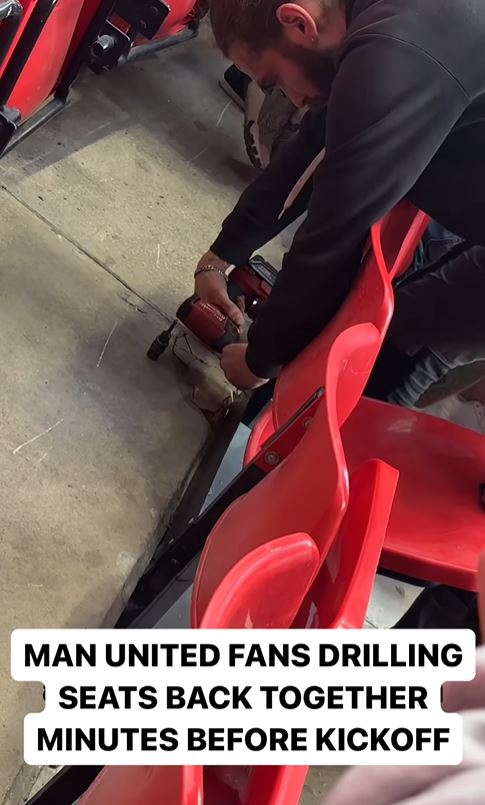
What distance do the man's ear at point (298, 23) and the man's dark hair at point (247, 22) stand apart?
0.02 meters

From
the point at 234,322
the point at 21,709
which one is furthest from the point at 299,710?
the point at 234,322

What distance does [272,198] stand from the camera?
1571mm

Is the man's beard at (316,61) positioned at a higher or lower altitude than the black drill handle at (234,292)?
higher

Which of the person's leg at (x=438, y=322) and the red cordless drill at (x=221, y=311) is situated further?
the red cordless drill at (x=221, y=311)

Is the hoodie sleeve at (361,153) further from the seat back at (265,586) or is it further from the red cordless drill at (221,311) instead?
the red cordless drill at (221,311)

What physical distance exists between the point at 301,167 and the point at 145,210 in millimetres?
948

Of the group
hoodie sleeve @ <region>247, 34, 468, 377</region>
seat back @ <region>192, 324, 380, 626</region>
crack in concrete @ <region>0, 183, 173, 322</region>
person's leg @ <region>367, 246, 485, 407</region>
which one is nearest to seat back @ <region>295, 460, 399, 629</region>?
seat back @ <region>192, 324, 380, 626</region>

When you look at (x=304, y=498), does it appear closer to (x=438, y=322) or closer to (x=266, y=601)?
(x=266, y=601)

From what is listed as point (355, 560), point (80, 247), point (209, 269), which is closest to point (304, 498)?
A: point (355, 560)

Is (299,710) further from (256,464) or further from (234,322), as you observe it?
(234,322)

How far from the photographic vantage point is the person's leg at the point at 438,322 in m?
1.60

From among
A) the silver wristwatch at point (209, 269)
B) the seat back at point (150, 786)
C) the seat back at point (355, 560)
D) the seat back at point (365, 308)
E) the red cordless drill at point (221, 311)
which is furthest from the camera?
the red cordless drill at point (221, 311)

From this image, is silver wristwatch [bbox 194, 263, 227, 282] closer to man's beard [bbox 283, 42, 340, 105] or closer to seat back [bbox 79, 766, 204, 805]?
man's beard [bbox 283, 42, 340, 105]

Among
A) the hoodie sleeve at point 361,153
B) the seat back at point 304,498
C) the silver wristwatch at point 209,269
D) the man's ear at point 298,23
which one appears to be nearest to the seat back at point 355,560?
the seat back at point 304,498
